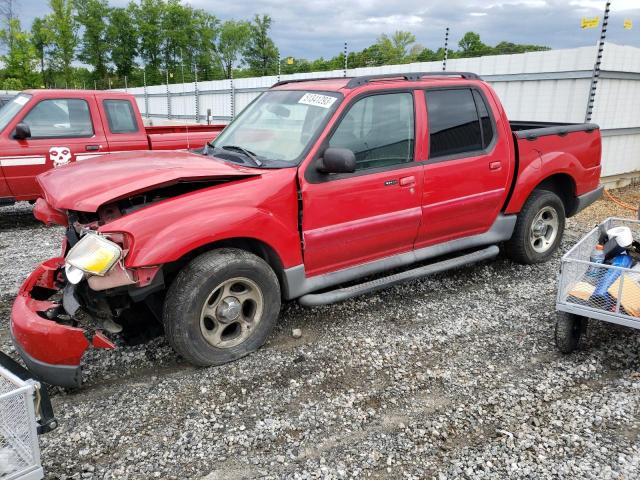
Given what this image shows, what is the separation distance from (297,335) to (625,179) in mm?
Result: 9125

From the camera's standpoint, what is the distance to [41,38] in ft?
158

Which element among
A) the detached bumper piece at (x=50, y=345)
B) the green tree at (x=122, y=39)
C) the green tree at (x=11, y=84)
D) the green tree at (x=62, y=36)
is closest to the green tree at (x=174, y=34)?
the green tree at (x=122, y=39)

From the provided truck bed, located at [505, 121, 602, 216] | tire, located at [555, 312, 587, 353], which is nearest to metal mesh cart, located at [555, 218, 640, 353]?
tire, located at [555, 312, 587, 353]

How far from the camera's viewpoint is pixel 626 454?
279 cm

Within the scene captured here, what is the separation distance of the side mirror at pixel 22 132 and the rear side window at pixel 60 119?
229 mm

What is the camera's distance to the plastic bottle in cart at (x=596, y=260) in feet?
12.0

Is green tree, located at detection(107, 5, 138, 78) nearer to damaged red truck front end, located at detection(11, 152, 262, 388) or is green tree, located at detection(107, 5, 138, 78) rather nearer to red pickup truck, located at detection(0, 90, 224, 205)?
red pickup truck, located at detection(0, 90, 224, 205)

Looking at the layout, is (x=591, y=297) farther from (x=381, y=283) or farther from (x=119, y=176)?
(x=119, y=176)

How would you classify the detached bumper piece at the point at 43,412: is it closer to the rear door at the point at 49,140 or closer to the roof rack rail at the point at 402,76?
the roof rack rail at the point at 402,76

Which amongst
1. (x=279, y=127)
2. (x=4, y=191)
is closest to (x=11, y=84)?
(x=4, y=191)

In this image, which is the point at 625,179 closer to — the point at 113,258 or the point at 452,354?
the point at 452,354

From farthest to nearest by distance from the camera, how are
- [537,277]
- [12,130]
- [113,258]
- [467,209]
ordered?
[12,130], [537,277], [467,209], [113,258]

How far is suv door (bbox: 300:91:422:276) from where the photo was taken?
3881 millimetres

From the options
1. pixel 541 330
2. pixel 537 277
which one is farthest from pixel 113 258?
pixel 537 277
